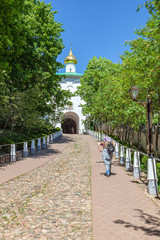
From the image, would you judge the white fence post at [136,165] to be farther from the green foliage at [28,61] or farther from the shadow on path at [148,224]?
the green foliage at [28,61]

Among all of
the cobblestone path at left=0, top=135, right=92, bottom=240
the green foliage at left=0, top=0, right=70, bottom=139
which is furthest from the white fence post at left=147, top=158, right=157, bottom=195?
the green foliage at left=0, top=0, right=70, bottom=139

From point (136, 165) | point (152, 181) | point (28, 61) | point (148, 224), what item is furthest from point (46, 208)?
point (28, 61)

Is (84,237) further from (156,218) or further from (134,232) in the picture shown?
(156,218)

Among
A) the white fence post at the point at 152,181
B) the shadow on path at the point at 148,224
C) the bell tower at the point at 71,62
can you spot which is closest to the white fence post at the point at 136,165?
the white fence post at the point at 152,181

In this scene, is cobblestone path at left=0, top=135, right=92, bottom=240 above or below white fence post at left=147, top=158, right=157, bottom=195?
below

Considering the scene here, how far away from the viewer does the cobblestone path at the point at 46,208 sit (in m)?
4.62

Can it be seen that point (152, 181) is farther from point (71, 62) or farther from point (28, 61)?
point (71, 62)

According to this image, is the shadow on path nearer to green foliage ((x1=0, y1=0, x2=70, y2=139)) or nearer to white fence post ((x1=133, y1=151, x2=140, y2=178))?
white fence post ((x1=133, y1=151, x2=140, y2=178))

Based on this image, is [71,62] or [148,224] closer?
[148,224]

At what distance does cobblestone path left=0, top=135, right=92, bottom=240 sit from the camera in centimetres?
462

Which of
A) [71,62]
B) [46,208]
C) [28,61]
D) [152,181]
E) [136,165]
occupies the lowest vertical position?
[46,208]

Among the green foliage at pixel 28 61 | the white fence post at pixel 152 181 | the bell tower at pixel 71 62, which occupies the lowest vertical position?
the white fence post at pixel 152 181

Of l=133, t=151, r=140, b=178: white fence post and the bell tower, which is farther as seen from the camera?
the bell tower

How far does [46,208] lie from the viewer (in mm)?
6074
